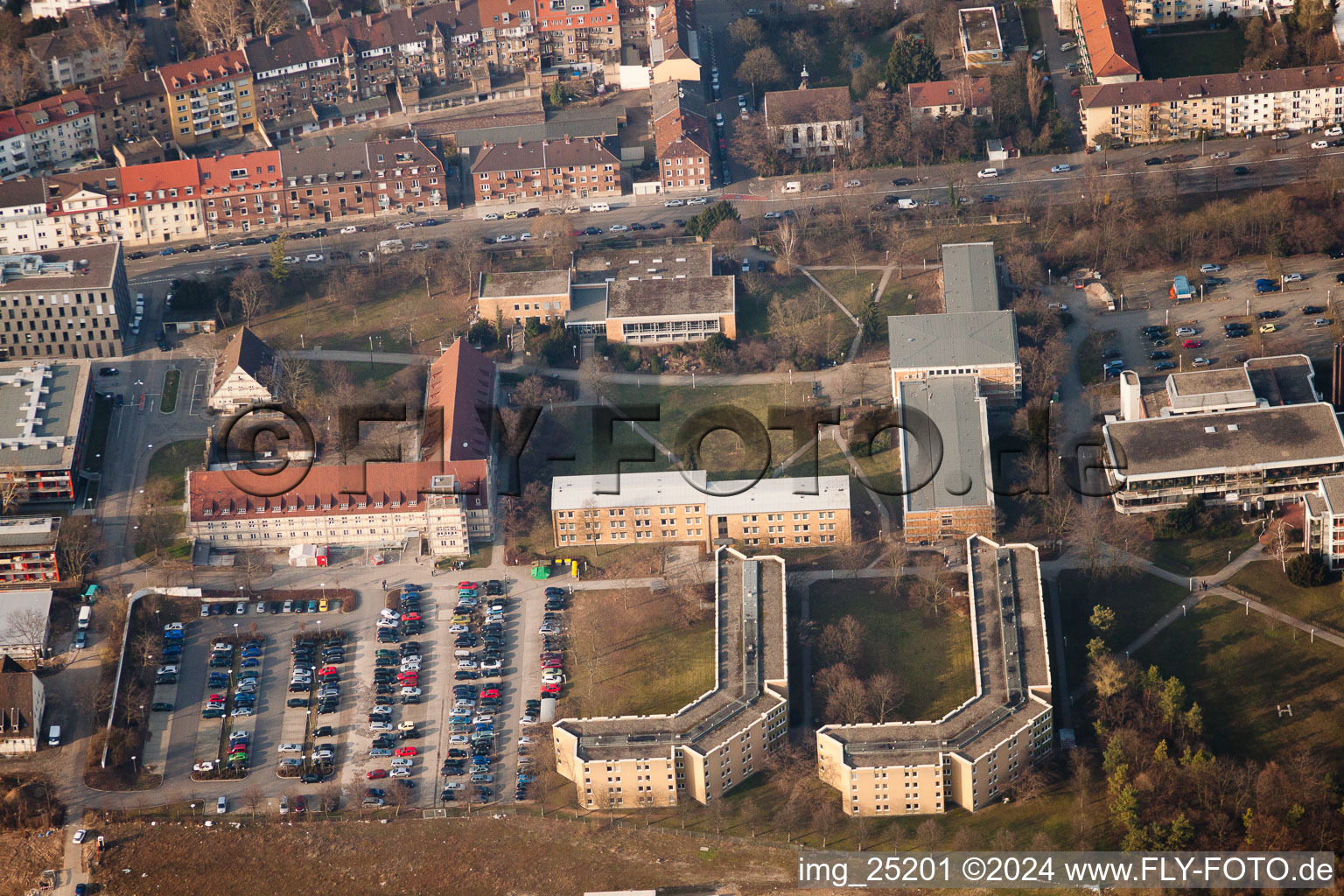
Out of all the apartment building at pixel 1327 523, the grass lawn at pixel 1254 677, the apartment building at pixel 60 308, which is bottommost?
the grass lawn at pixel 1254 677

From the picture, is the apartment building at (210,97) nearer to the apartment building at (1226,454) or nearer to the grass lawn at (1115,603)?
the apartment building at (1226,454)

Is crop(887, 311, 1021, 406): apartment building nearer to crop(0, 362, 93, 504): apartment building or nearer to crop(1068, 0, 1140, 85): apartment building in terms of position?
crop(1068, 0, 1140, 85): apartment building

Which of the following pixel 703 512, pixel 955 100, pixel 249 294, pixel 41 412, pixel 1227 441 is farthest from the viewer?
pixel 955 100

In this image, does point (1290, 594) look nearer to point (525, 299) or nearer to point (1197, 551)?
point (1197, 551)

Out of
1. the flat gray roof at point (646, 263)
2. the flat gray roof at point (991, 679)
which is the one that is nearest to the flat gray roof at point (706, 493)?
the flat gray roof at point (991, 679)

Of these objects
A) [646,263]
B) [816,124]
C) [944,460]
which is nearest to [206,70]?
Result: [646,263]

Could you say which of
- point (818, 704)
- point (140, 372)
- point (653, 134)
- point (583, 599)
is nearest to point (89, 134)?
point (140, 372)

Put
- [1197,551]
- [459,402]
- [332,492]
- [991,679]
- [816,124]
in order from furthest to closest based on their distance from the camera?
1. [816,124]
2. [459,402]
3. [332,492]
4. [1197,551]
5. [991,679]
